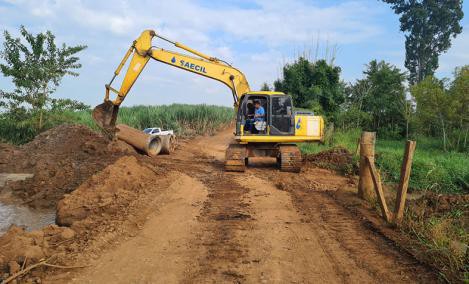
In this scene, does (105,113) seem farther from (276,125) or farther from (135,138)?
(276,125)

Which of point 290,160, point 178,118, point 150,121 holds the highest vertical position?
point 178,118

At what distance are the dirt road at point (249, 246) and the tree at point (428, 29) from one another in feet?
107

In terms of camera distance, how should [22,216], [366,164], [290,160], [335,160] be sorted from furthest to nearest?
1. [335,160]
2. [290,160]
3. [22,216]
4. [366,164]

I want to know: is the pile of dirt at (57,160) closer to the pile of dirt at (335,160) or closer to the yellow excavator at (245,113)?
the yellow excavator at (245,113)

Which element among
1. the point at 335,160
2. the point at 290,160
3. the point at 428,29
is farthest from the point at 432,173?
the point at 428,29

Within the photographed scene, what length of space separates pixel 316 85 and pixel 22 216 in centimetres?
1901

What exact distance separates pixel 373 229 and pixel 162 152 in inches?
530

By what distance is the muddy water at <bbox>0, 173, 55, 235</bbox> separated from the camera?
332 inches

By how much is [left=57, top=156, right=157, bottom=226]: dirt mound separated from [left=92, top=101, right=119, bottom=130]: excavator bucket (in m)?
4.37

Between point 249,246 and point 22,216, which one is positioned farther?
point 22,216

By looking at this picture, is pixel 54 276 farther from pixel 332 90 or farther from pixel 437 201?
pixel 332 90

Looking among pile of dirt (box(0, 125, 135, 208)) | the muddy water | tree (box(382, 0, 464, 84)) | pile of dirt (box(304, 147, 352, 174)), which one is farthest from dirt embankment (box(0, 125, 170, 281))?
tree (box(382, 0, 464, 84))

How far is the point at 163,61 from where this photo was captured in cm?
1531

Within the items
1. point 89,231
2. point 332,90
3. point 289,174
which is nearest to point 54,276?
point 89,231
